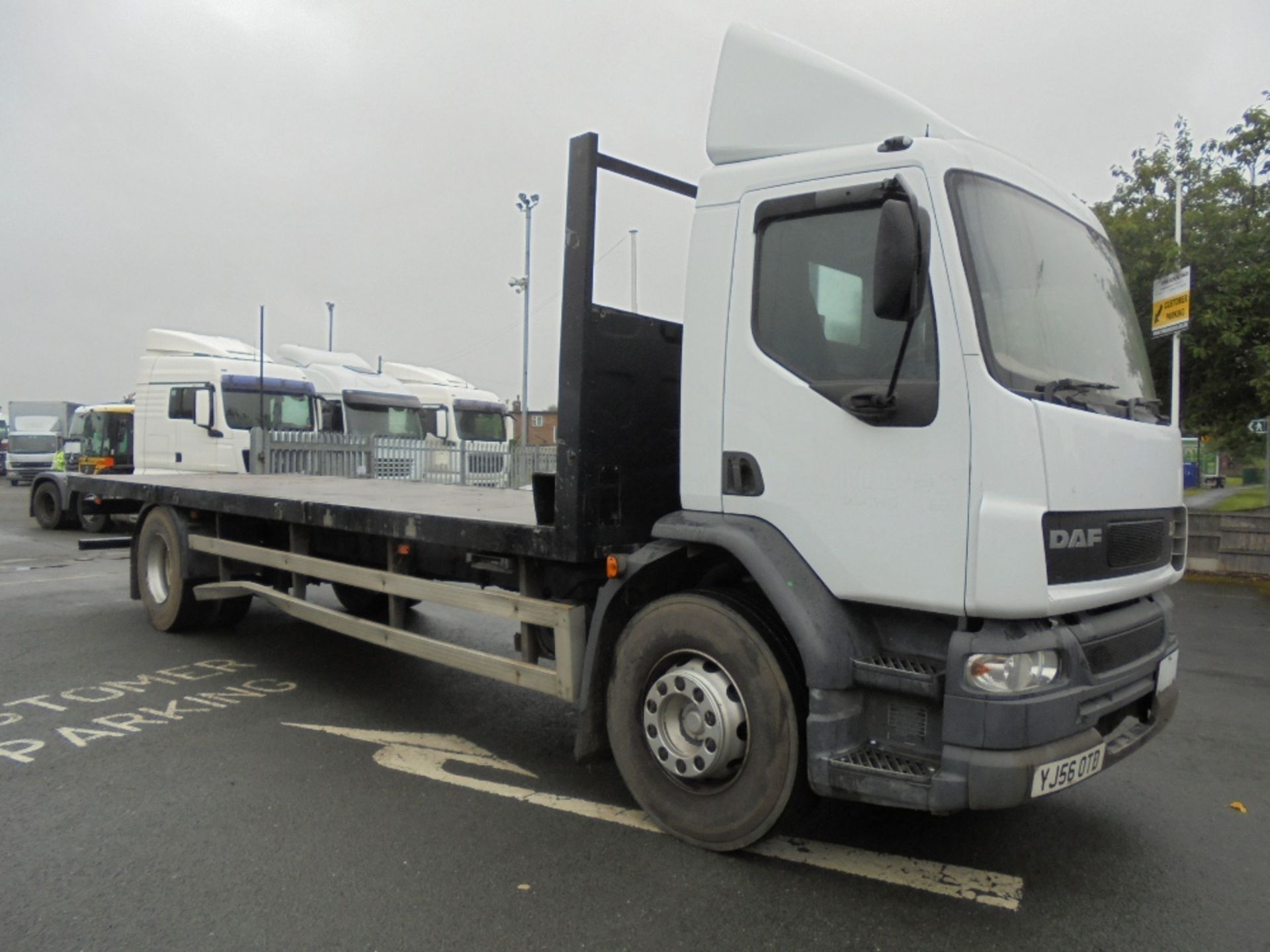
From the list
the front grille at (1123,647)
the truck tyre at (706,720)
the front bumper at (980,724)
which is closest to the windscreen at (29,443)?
the truck tyre at (706,720)

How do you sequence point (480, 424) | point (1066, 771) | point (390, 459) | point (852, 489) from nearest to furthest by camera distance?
point (1066, 771) → point (852, 489) → point (390, 459) → point (480, 424)

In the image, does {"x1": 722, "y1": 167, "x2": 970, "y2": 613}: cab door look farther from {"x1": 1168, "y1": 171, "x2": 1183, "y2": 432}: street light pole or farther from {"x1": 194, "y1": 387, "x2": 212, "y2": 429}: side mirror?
{"x1": 194, "y1": 387, "x2": 212, "y2": 429}: side mirror

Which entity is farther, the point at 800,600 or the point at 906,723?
the point at 800,600

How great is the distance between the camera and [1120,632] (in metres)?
3.29

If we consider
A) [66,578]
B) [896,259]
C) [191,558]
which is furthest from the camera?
[66,578]

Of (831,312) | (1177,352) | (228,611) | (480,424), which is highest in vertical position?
(1177,352)

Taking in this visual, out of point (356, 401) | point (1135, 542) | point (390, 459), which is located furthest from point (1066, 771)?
point (356, 401)

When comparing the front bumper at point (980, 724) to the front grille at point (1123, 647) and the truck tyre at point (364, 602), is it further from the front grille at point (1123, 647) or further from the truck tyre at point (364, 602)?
the truck tyre at point (364, 602)

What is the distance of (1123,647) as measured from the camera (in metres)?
3.32

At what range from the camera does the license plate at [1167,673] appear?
3557mm

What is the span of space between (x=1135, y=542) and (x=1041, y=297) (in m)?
0.96

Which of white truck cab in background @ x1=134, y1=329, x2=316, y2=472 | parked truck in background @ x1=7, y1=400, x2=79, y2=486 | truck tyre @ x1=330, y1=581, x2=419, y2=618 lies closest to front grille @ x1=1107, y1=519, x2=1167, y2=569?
truck tyre @ x1=330, y1=581, x2=419, y2=618

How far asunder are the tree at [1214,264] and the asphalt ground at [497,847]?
25.1 feet

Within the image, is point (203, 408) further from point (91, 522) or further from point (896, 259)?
point (896, 259)
